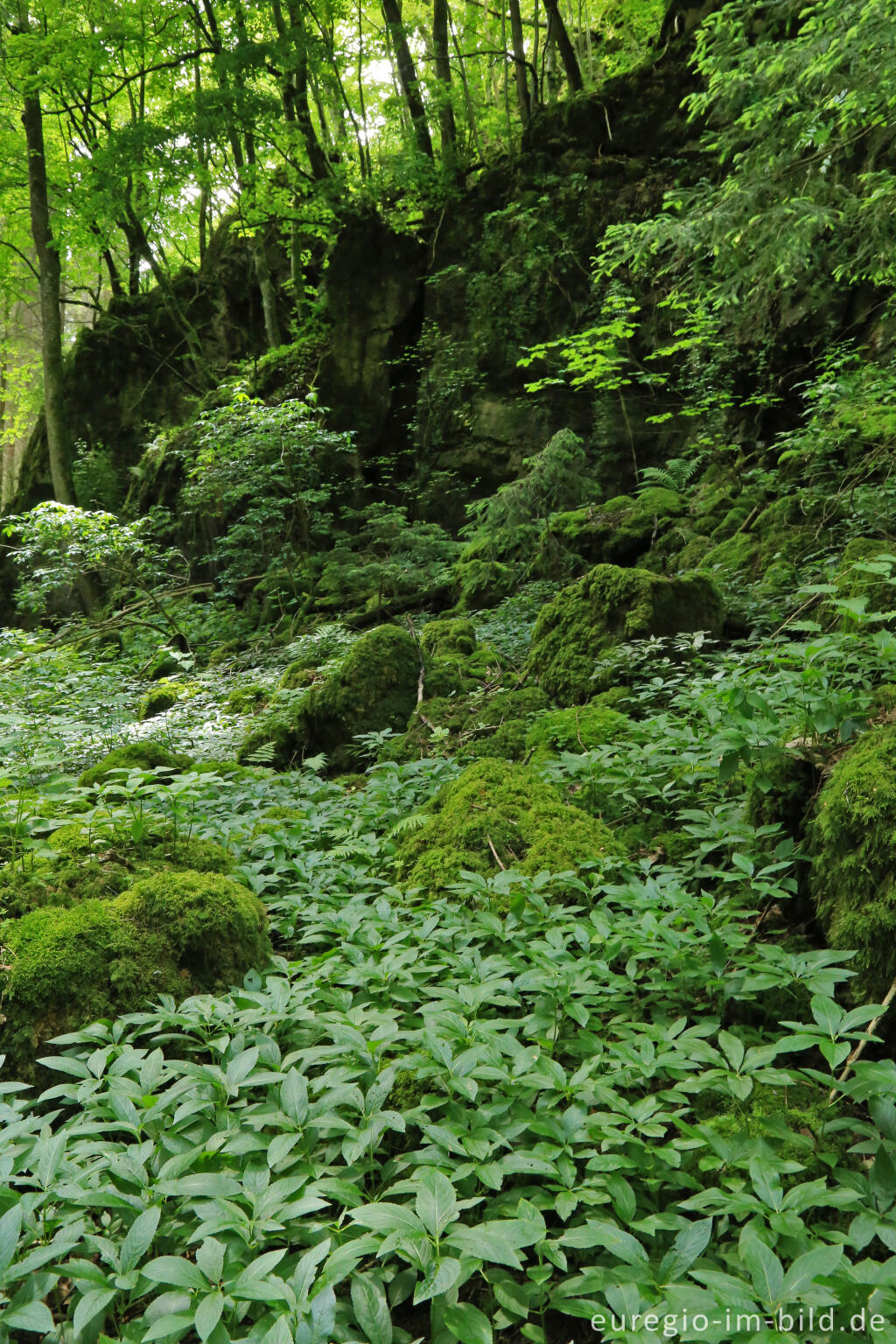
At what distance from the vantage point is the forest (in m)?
1.69

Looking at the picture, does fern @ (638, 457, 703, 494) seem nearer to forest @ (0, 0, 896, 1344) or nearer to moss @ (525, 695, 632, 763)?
forest @ (0, 0, 896, 1344)

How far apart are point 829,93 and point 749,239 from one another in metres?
0.93

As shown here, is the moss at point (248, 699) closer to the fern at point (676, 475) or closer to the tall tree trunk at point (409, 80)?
the fern at point (676, 475)

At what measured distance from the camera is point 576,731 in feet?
15.9

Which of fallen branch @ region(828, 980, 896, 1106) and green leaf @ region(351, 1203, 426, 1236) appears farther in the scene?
fallen branch @ region(828, 980, 896, 1106)

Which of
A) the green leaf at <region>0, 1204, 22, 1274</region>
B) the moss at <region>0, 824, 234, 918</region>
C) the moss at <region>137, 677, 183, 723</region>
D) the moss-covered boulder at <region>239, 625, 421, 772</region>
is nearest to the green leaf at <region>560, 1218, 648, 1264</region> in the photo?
the green leaf at <region>0, 1204, 22, 1274</region>

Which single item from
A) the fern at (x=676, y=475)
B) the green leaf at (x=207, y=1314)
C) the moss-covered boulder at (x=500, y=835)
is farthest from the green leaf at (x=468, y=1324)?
the fern at (x=676, y=475)

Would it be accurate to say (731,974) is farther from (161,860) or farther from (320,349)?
(320,349)

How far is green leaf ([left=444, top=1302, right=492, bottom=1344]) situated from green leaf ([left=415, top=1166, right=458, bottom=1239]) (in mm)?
130

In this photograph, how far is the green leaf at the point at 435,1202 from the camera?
61.7 inches

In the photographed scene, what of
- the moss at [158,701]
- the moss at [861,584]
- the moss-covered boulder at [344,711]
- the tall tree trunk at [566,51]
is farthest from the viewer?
the tall tree trunk at [566,51]

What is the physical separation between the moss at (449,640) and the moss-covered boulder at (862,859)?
200 inches

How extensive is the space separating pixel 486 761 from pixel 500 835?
2.56 feet

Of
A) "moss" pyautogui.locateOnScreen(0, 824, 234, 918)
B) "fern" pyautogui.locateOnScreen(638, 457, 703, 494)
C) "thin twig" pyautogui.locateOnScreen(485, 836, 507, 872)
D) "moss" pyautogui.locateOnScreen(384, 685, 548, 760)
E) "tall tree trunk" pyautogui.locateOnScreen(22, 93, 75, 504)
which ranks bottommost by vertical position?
"thin twig" pyautogui.locateOnScreen(485, 836, 507, 872)
